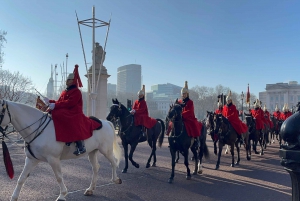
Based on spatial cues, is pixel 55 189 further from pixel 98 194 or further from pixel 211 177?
pixel 211 177

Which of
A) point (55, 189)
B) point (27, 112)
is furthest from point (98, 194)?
point (27, 112)

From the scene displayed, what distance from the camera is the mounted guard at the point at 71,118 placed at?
18.1 ft

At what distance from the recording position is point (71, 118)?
5.66 m

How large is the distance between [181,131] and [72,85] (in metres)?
3.63

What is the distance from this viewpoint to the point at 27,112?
17.7 feet

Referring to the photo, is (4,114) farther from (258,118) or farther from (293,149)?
(258,118)

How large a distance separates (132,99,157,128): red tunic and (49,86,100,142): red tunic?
12.6ft

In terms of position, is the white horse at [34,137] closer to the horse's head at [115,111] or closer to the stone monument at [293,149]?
the horse's head at [115,111]

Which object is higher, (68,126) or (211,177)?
(68,126)

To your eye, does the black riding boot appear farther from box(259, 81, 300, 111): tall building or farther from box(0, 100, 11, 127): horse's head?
box(259, 81, 300, 111): tall building

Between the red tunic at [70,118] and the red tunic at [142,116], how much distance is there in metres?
3.85

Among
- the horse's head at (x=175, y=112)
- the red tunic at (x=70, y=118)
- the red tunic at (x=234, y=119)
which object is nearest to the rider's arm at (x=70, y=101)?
the red tunic at (x=70, y=118)

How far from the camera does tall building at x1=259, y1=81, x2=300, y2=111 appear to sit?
3930 inches

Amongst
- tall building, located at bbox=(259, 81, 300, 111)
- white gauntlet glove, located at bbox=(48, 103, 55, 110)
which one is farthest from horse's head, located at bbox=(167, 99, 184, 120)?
tall building, located at bbox=(259, 81, 300, 111)
